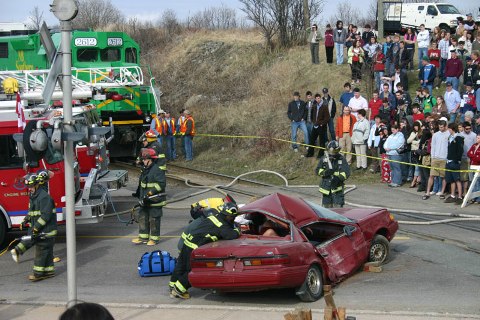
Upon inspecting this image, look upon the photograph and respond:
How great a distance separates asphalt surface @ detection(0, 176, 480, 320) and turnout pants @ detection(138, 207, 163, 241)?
25 cm

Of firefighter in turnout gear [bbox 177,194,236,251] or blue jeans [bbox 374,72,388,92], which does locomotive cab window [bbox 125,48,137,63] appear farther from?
firefighter in turnout gear [bbox 177,194,236,251]

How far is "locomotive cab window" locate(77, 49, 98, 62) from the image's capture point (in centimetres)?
2447

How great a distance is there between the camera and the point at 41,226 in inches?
476

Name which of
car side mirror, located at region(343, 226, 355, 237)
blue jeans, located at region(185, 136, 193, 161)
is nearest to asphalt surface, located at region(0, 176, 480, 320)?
car side mirror, located at region(343, 226, 355, 237)

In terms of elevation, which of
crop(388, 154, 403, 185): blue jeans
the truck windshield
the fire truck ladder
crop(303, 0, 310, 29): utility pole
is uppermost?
the truck windshield

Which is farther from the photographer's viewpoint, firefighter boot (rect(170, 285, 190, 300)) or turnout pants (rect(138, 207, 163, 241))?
turnout pants (rect(138, 207, 163, 241))

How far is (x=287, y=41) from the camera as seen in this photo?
113ft

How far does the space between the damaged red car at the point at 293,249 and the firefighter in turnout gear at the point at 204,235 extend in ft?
0.69

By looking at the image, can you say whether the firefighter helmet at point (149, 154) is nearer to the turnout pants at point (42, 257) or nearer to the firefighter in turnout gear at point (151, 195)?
the firefighter in turnout gear at point (151, 195)

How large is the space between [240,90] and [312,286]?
73.6ft

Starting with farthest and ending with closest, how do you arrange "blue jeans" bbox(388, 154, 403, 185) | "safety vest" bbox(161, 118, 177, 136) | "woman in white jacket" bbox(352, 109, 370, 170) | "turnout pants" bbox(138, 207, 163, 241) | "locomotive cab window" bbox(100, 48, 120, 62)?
"locomotive cab window" bbox(100, 48, 120, 62) → "safety vest" bbox(161, 118, 177, 136) → "woman in white jacket" bbox(352, 109, 370, 170) → "blue jeans" bbox(388, 154, 403, 185) → "turnout pants" bbox(138, 207, 163, 241)

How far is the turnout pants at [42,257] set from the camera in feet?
39.6

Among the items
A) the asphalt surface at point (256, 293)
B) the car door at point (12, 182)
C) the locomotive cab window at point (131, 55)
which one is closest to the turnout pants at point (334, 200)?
the asphalt surface at point (256, 293)

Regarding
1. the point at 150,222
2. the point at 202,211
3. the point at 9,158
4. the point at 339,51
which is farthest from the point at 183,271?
the point at 339,51
